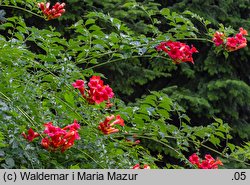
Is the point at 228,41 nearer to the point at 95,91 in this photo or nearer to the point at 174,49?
the point at 174,49

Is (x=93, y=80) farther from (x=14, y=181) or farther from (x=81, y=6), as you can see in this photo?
(x=81, y=6)

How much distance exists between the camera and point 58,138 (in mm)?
1820

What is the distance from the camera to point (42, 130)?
198 cm

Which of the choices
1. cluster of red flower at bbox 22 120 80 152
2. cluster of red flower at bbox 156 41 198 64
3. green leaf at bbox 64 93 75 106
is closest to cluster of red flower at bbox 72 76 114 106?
green leaf at bbox 64 93 75 106

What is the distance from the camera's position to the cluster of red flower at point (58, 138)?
182 cm

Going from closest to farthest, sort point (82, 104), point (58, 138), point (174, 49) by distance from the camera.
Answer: point (58, 138) → point (82, 104) → point (174, 49)

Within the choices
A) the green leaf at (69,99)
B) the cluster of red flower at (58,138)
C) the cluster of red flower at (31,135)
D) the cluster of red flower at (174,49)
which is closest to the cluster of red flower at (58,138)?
the cluster of red flower at (58,138)

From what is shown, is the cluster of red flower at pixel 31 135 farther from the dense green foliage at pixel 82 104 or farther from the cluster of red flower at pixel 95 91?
the cluster of red flower at pixel 95 91

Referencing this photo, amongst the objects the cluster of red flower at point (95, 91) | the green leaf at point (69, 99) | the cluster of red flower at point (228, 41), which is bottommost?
the cluster of red flower at point (228, 41)

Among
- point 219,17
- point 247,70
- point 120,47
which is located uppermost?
point 120,47

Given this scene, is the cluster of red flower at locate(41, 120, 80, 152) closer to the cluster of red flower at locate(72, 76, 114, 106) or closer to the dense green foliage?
the dense green foliage

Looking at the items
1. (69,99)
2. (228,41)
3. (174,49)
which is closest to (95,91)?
(69,99)

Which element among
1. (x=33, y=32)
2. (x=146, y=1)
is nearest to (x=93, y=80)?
(x=33, y=32)

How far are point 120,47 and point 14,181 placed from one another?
1.22 metres
